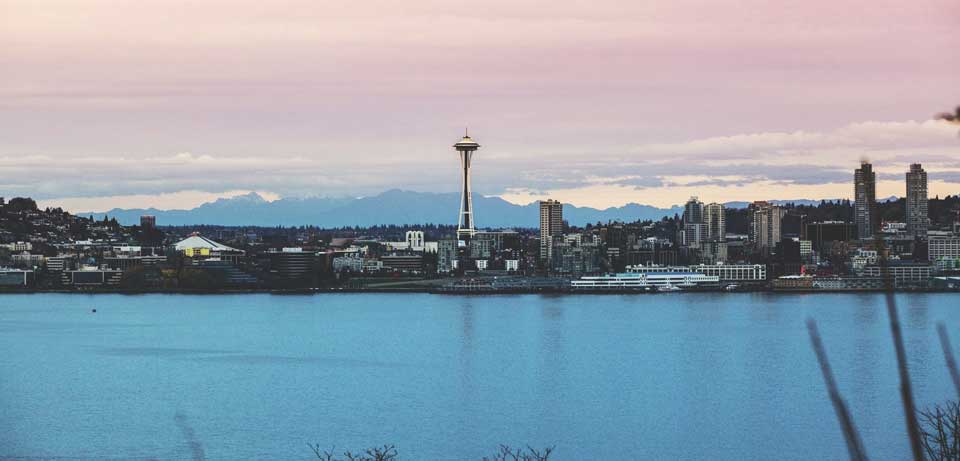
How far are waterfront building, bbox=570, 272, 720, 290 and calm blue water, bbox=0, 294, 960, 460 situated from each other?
378 inches

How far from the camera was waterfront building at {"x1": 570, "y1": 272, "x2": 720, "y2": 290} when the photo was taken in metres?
31.6

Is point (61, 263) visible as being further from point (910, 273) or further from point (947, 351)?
point (947, 351)

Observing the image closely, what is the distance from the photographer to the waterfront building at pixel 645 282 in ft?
104

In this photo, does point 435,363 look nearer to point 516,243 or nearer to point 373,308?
point 373,308

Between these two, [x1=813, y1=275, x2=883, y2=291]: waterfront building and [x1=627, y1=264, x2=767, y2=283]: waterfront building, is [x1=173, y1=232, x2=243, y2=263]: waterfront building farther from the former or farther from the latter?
[x1=813, y1=275, x2=883, y2=291]: waterfront building

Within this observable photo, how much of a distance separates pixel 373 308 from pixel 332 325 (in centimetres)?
513

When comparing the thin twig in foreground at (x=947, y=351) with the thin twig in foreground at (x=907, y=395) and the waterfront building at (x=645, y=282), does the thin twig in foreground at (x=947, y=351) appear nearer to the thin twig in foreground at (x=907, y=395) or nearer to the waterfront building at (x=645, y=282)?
the thin twig in foreground at (x=907, y=395)

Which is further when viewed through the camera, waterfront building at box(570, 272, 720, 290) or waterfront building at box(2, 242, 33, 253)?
waterfront building at box(2, 242, 33, 253)

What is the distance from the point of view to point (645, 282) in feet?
105

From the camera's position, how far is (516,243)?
45.5 meters

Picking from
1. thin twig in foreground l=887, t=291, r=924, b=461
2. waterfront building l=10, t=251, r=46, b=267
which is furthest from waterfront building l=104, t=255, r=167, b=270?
thin twig in foreground l=887, t=291, r=924, b=461

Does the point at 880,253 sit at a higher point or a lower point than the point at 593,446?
Result: higher

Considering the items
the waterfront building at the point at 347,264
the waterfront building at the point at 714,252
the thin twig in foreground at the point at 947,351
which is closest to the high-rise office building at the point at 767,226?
the waterfront building at the point at 714,252

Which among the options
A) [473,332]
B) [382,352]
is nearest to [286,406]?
[382,352]
